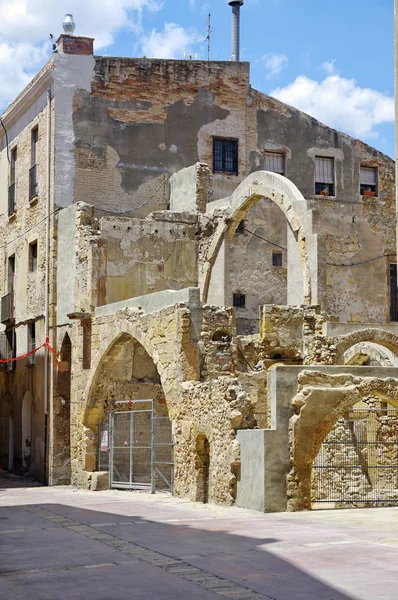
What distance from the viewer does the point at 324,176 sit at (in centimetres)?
3052

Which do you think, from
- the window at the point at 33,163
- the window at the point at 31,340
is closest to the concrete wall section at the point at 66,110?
the window at the point at 33,163

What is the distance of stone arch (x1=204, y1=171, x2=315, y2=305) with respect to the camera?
22219 millimetres

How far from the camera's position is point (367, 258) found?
31.2 metres

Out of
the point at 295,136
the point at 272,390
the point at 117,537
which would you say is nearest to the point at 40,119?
the point at 295,136

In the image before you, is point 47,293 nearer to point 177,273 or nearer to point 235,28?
point 177,273

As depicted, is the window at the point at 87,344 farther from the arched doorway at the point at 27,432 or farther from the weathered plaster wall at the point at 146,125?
the arched doorway at the point at 27,432

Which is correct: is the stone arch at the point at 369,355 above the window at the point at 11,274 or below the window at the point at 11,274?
below

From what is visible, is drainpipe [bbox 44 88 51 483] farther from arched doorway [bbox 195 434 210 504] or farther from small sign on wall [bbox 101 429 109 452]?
arched doorway [bbox 195 434 210 504]

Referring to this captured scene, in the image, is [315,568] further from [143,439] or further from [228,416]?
[143,439]

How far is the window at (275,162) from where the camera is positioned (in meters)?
29.3

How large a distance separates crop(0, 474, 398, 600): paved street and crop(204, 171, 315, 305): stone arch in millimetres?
8831

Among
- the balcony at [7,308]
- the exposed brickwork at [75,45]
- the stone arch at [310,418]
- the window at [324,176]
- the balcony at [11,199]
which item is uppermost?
the exposed brickwork at [75,45]

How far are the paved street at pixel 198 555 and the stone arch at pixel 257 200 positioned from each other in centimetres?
883

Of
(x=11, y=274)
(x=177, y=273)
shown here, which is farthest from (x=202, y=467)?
(x=11, y=274)
